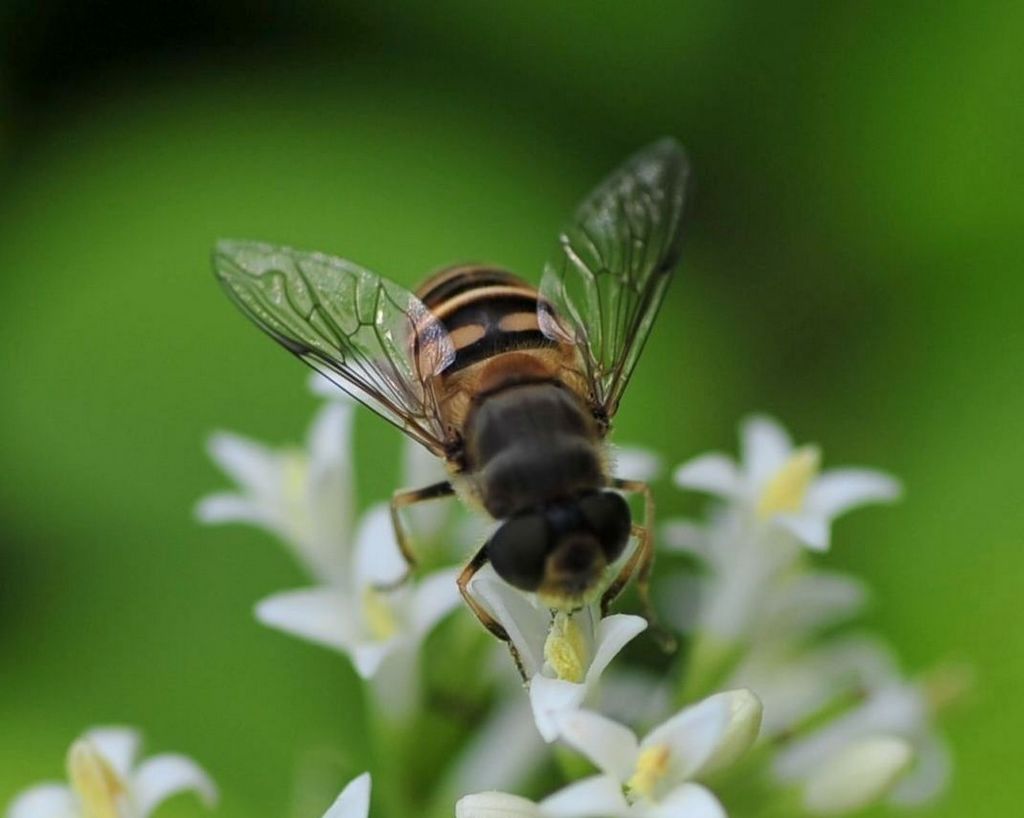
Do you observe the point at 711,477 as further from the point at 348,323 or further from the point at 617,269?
the point at 348,323

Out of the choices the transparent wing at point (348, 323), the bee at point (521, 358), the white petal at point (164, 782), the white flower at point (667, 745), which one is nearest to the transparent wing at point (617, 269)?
the bee at point (521, 358)

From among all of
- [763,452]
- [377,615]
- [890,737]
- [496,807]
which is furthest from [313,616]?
[890,737]

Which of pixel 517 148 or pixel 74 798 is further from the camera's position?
pixel 517 148

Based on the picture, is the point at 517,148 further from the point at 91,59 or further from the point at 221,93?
the point at 91,59

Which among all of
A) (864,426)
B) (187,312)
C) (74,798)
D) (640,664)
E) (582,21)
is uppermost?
(582,21)

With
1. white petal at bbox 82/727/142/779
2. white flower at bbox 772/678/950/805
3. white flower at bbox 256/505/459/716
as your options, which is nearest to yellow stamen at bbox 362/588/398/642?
white flower at bbox 256/505/459/716

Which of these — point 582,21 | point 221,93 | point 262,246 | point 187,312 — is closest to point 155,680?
point 187,312

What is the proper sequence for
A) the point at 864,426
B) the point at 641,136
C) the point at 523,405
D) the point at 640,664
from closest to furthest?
the point at 523,405 → the point at 640,664 → the point at 864,426 → the point at 641,136
